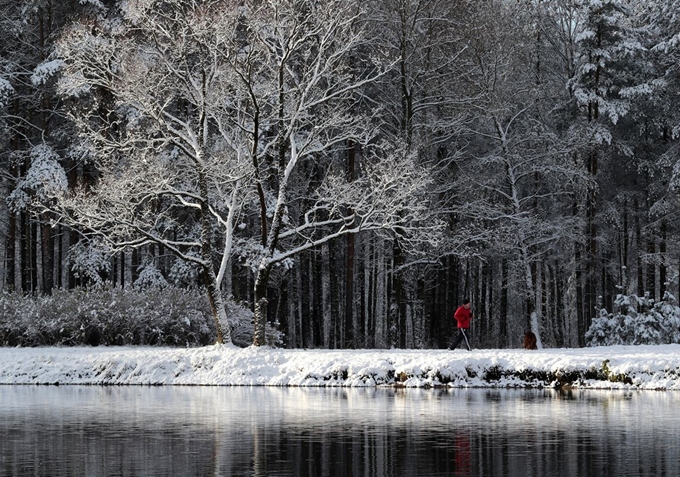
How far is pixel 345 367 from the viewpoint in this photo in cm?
2847

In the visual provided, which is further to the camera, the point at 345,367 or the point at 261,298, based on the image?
the point at 261,298

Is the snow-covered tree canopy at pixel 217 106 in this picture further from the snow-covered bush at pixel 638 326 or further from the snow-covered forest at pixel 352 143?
the snow-covered bush at pixel 638 326

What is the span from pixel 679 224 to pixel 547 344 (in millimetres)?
12630

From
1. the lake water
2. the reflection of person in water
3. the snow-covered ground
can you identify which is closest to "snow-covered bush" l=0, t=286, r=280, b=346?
the snow-covered ground

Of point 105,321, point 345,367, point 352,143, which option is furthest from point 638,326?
point 105,321

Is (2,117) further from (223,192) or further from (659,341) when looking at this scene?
(659,341)

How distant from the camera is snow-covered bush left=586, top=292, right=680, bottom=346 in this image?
36.7m

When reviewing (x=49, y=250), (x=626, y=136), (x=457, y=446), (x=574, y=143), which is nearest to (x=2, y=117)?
(x=49, y=250)

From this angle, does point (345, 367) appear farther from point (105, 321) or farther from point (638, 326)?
point (638, 326)

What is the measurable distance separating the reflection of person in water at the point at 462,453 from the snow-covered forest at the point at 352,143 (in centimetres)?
1654

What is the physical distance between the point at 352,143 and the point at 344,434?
3045 cm

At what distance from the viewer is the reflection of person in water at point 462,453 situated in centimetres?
1253

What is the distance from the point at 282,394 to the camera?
25.7m

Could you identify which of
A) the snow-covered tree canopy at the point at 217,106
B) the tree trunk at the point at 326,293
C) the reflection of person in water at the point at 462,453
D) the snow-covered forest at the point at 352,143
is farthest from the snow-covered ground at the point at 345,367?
the tree trunk at the point at 326,293
